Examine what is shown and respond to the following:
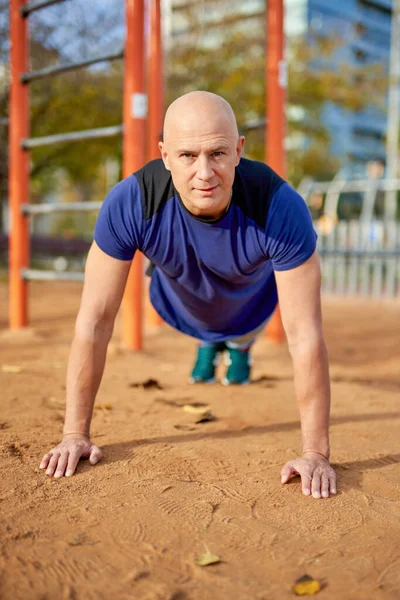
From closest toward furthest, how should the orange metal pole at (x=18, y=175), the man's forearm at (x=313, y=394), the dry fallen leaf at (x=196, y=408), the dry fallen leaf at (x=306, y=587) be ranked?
1. the dry fallen leaf at (x=306, y=587)
2. the man's forearm at (x=313, y=394)
3. the dry fallen leaf at (x=196, y=408)
4. the orange metal pole at (x=18, y=175)

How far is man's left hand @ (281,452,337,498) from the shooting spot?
183 cm

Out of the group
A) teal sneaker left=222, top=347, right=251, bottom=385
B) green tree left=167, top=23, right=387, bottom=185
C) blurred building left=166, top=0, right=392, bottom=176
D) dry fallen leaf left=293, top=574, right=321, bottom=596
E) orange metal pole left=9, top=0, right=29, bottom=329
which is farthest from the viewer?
blurred building left=166, top=0, right=392, bottom=176

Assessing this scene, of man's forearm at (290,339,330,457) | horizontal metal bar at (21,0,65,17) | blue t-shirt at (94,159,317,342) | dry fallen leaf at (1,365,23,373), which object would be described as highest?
horizontal metal bar at (21,0,65,17)

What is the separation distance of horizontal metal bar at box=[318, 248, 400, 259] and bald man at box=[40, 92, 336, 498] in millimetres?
6940

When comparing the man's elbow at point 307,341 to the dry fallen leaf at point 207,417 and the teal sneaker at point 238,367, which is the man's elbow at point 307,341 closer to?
the dry fallen leaf at point 207,417

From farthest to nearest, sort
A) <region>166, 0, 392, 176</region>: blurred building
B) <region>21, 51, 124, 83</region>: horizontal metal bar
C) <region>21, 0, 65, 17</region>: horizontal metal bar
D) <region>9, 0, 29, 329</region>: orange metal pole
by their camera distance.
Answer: <region>166, 0, 392, 176</region>: blurred building
<region>9, 0, 29, 329</region>: orange metal pole
<region>21, 0, 65, 17</region>: horizontal metal bar
<region>21, 51, 124, 83</region>: horizontal metal bar

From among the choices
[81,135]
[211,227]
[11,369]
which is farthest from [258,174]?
[81,135]

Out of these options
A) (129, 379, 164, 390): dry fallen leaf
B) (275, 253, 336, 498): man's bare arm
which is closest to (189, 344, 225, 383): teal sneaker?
(129, 379, 164, 390): dry fallen leaf

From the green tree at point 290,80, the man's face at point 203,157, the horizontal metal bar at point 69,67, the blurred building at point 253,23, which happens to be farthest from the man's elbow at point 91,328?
the green tree at point 290,80

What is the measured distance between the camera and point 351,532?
5.30ft

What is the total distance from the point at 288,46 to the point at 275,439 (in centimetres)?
1364

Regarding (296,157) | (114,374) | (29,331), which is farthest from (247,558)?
(296,157)

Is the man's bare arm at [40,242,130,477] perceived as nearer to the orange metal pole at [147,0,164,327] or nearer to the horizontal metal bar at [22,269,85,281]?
the horizontal metal bar at [22,269,85,281]

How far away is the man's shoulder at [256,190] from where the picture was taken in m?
2.02
